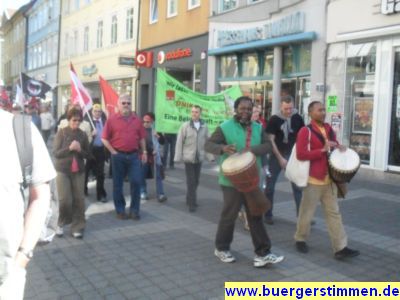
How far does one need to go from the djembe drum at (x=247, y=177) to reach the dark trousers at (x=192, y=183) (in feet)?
9.94

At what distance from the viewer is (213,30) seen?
723 inches

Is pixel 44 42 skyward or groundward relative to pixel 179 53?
skyward

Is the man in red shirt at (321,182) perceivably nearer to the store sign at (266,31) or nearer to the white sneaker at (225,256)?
the white sneaker at (225,256)

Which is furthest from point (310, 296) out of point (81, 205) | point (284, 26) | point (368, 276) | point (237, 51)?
point (237, 51)

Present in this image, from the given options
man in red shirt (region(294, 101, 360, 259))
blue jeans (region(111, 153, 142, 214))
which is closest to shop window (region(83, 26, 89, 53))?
blue jeans (region(111, 153, 142, 214))

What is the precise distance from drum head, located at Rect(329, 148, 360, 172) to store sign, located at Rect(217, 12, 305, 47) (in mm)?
9233

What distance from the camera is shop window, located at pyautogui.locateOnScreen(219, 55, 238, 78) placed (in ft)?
58.1

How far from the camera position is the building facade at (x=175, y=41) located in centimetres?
1942

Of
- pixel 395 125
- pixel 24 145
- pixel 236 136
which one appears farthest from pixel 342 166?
pixel 395 125

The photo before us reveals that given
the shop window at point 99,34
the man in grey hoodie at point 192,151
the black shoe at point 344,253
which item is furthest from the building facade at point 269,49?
the shop window at point 99,34

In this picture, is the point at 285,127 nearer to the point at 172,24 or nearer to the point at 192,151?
the point at 192,151

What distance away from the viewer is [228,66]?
18.1 meters

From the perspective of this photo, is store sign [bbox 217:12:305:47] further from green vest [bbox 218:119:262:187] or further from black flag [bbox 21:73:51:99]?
green vest [bbox 218:119:262:187]

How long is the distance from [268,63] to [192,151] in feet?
28.7
